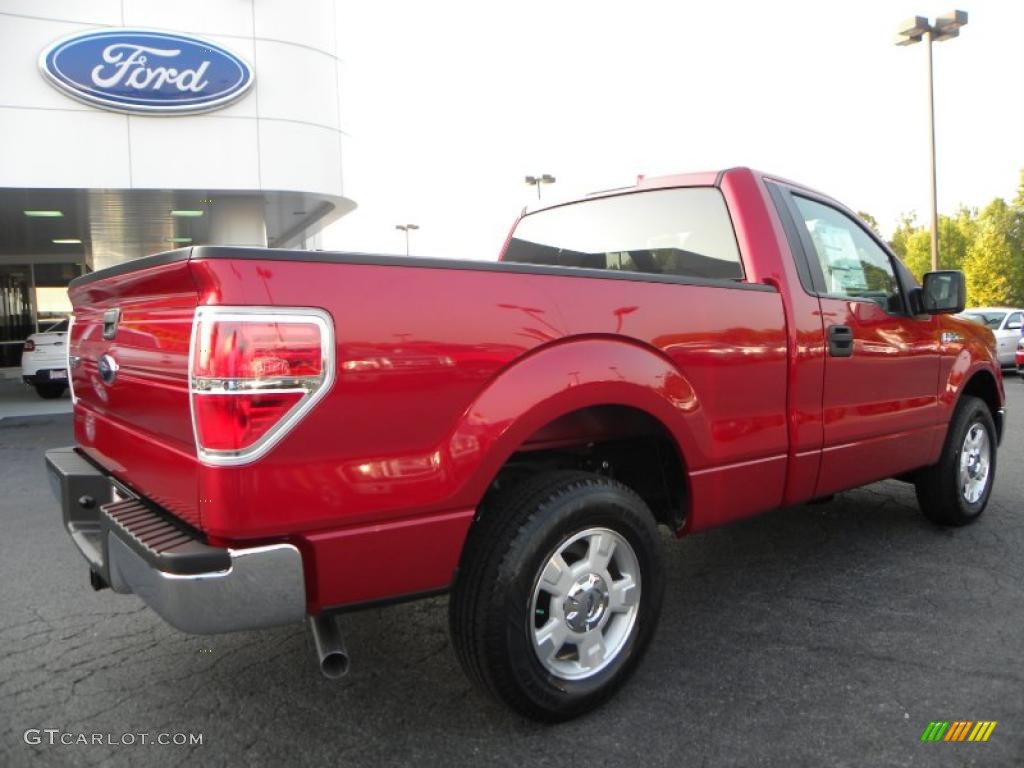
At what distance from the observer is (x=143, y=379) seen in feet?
8.06

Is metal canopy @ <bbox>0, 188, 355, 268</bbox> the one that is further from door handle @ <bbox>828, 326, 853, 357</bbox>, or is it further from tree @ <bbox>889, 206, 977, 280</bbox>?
tree @ <bbox>889, 206, 977, 280</bbox>

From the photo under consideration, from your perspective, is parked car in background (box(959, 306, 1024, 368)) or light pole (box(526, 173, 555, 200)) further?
light pole (box(526, 173, 555, 200))

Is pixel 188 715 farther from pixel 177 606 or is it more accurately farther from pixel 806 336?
pixel 806 336

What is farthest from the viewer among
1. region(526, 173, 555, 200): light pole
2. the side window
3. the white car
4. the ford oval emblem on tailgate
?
region(526, 173, 555, 200): light pole

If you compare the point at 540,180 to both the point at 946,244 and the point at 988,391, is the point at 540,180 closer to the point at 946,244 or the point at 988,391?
the point at 988,391

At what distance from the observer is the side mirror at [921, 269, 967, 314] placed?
4141 millimetres

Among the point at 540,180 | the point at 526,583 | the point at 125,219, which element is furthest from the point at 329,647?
the point at 540,180

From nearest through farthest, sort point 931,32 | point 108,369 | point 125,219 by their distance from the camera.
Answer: point 108,369 < point 125,219 < point 931,32

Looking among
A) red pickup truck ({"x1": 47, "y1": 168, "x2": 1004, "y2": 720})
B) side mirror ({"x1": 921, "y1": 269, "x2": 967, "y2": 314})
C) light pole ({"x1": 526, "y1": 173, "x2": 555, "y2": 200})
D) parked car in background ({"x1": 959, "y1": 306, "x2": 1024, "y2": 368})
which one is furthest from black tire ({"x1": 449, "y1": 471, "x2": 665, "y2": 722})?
light pole ({"x1": 526, "y1": 173, "x2": 555, "y2": 200})

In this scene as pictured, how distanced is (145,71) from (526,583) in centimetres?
1322

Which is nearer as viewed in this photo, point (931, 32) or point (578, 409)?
point (578, 409)

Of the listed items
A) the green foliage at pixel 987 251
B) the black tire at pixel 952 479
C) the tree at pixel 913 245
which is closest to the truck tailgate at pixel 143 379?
the black tire at pixel 952 479

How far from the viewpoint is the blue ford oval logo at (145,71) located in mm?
12445

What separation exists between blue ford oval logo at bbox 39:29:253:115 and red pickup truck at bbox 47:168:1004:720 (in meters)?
11.2
